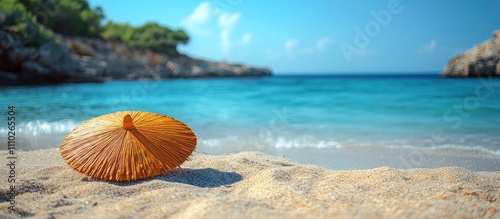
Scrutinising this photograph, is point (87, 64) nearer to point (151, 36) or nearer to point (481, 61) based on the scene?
point (151, 36)

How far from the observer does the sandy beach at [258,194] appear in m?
2.49

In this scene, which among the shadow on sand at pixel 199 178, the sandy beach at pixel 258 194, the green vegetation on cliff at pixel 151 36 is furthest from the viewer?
the green vegetation on cliff at pixel 151 36

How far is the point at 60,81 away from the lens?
1135 inches

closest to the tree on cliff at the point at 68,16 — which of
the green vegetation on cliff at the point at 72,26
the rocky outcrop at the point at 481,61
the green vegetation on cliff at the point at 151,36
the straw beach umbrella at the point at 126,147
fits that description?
the green vegetation on cliff at the point at 72,26

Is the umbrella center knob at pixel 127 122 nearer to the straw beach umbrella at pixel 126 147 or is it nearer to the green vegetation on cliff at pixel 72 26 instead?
the straw beach umbrella at pixel 126 147

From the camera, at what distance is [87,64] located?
33.6 meters

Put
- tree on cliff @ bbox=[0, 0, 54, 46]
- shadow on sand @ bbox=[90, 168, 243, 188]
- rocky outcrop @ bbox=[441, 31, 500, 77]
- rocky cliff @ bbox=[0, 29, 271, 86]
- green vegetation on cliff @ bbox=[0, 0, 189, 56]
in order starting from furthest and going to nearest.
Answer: rocky outcrop @ bbox=[441, 31, 500, 77]
green vegetation on cliff @ bbox=[0, 0, 189, 56]
rocky cliff @ bbox=[0, 29, 271, 86]
tree on cliff @ bbox=[0, 0, 54, 46]
shadow on sand @ bbox=[90, 168, 243, 188]

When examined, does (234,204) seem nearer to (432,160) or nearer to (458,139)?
(432,160)

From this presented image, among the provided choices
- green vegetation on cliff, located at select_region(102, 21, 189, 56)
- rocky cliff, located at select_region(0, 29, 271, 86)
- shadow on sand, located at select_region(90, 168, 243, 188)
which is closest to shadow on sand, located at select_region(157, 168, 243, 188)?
shadow on sand, located at select_region(90, 168, 243, 188)

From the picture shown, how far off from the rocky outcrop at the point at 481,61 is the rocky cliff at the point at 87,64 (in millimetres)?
36802

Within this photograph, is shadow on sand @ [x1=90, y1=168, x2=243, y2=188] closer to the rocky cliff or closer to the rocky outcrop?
the rocky cliff

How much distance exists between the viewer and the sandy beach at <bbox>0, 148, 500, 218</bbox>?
249 cm

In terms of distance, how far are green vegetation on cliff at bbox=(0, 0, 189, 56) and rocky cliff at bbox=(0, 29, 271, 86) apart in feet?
3.05

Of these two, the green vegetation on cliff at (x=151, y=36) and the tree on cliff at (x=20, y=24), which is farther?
the green vegetation on cliff at (x=151, y=36)
